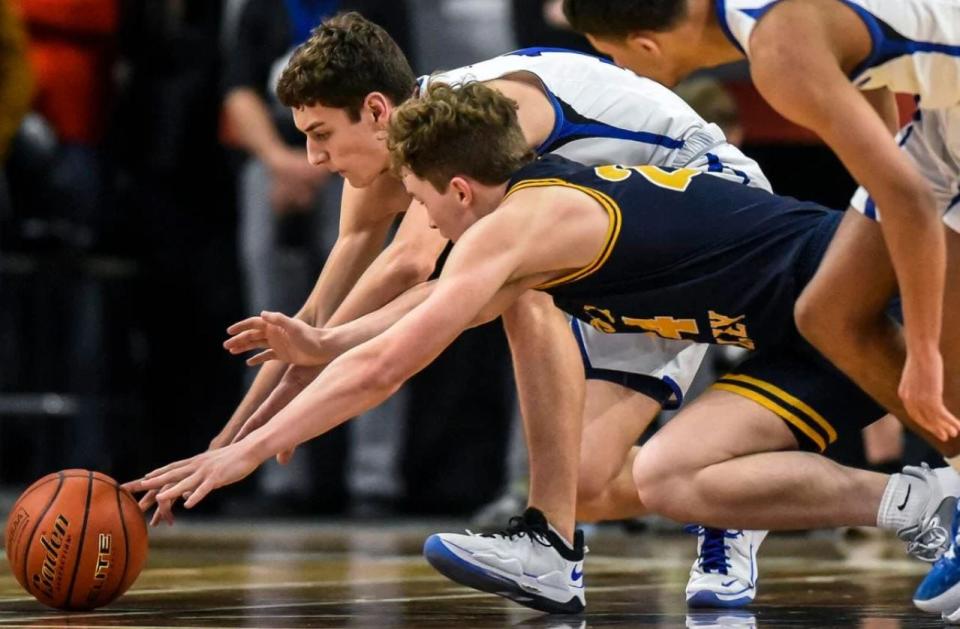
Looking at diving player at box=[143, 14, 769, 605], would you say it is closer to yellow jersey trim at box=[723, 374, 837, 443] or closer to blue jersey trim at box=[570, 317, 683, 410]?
blue jersey trim at box=[570, 317, 683, 410]

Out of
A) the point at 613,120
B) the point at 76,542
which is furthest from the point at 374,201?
the point at 76,542

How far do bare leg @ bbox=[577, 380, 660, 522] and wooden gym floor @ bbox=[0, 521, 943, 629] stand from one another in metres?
0.23

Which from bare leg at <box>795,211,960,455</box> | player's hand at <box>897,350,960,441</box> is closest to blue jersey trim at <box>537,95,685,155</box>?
bare leg at <box>795,211,960,455</box>

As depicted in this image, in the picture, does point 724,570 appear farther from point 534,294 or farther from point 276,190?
point 276,190

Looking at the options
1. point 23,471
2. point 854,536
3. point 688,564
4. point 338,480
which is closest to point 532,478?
point 688,564

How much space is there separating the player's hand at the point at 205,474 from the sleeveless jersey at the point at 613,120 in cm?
131

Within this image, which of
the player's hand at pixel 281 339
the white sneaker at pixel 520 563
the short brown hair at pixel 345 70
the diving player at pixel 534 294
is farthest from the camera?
the short brown hair at pixel 345 70

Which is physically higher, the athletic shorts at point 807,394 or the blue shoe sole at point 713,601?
the athletic shorts at point 807,394

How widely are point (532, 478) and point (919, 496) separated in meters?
0.87

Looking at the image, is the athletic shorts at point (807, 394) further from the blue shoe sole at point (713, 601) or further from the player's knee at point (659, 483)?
the blue shoe sole at point (713, 601)

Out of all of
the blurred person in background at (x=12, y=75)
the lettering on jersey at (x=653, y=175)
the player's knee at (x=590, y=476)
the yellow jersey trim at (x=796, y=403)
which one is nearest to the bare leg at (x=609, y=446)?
the player's knee at (x=590, y=476)

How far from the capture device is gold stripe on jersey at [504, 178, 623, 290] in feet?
12.8

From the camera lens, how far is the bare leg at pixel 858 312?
142 inches

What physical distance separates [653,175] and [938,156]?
69cm
